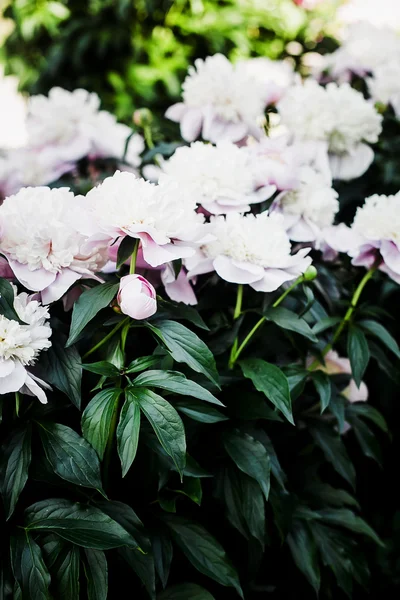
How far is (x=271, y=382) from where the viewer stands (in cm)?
92

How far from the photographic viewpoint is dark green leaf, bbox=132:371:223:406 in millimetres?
779

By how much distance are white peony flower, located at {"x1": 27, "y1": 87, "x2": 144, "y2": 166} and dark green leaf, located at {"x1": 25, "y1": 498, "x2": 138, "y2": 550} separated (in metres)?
0.93

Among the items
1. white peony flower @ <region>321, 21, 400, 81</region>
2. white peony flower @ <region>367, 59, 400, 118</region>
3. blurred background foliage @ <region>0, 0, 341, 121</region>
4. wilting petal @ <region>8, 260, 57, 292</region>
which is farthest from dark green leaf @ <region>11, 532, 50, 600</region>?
blurred background foliage @ <region>0, 0, 341, 121</region>

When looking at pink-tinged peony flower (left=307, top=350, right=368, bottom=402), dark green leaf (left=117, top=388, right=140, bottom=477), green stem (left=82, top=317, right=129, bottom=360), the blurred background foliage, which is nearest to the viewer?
dark green leaf (left=117, top=388, right=140, bottom=477)

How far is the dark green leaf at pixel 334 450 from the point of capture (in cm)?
114

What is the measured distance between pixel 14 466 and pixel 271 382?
0.36 m

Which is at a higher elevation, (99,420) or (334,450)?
(99,420)

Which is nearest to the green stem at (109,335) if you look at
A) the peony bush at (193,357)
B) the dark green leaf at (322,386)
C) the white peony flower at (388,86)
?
the peony bush at (193,357)

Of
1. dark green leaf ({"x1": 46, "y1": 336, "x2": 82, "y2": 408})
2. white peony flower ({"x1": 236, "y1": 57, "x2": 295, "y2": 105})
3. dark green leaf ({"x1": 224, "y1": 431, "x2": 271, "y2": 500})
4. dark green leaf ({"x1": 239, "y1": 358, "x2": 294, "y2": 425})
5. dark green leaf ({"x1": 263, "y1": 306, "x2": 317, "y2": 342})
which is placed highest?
white peony flower ({"x1": 236, "y1": 57, "x2": 295, "y2": 105})

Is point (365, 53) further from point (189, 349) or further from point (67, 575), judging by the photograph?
point (67, 575)

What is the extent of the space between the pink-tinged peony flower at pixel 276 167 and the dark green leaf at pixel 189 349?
1.27ft

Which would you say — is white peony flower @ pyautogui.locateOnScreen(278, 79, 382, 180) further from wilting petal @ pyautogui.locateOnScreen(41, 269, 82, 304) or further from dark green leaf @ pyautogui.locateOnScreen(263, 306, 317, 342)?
wilting petal @ pyautogui.locateOnScreen(41, 269, 82, 304)

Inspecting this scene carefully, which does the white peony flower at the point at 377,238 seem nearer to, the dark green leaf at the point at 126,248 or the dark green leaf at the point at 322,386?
the dark green leaf at the point at 322,386

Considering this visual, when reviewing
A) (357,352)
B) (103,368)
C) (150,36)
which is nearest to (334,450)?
(357,352)
